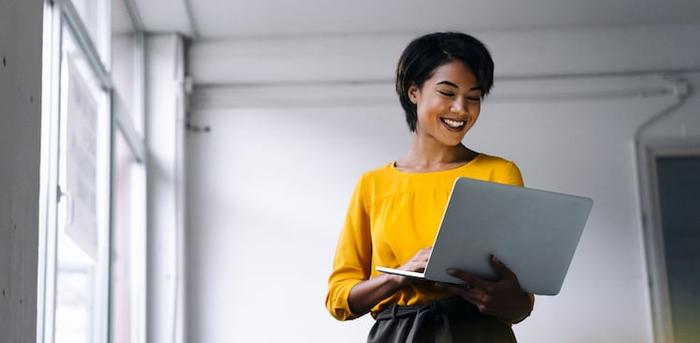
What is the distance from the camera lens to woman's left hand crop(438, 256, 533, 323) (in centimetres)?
199

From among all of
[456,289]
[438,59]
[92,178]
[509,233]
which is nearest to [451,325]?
[456,289]

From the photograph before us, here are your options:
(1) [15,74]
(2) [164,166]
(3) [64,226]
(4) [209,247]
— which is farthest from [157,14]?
A: (1) [15,74]

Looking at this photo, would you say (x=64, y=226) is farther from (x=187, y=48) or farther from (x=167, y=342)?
(x=187, y=48)

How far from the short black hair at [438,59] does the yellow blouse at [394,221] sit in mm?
157

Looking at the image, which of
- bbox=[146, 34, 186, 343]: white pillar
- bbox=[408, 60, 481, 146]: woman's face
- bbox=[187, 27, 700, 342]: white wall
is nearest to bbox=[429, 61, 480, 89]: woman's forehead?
bbox=[408, 60, 481, 146]: woman's face

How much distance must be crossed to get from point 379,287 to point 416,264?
109 millimetres

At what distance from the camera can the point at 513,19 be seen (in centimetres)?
481

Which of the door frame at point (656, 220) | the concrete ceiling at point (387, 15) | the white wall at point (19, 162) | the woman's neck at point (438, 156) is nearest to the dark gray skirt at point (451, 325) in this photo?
the woman's neck at point (438, 156)

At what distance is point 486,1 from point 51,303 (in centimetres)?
248

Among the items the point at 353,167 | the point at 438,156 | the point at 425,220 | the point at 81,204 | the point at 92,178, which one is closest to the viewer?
the point at 425,220

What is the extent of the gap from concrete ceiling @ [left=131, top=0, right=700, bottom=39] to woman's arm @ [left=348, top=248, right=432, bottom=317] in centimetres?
264

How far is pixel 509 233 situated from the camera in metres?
2.04

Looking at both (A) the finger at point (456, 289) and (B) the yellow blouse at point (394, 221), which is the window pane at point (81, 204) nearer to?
(B) the yellow blouse at point (394, 221)

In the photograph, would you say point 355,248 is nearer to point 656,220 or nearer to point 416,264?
point 416,264
